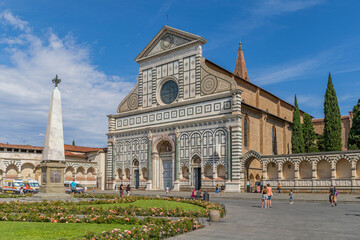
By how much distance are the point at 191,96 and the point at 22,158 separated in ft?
86.7

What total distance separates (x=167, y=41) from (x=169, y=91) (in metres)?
6.36

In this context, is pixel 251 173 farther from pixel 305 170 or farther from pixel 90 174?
pixel 90 174

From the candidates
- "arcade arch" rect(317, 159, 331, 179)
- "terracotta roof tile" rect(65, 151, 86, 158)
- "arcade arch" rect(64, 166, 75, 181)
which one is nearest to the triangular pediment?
"terracotta roof tile" rect(65, 151, 86, 158)

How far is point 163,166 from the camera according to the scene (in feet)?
151

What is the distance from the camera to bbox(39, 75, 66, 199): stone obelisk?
88.1ft

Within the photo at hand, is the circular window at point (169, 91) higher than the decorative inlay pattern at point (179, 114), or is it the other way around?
the circular window at point (169, 91)

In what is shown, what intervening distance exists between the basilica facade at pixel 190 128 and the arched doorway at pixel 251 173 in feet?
0.38

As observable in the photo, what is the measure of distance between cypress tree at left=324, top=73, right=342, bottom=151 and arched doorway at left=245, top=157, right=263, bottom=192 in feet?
26.8

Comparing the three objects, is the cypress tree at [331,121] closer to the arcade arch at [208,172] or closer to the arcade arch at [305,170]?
the arcade arch at [305,170]

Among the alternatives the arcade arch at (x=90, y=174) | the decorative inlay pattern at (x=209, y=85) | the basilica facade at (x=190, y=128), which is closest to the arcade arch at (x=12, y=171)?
the arcade arch at (x=90, y=174)

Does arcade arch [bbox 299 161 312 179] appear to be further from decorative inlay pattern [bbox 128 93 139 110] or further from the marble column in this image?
decorative inlay pattern [bbox 128 93 139 110]

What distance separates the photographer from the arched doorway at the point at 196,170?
42194 mm

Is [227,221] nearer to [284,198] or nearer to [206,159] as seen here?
[284,198]

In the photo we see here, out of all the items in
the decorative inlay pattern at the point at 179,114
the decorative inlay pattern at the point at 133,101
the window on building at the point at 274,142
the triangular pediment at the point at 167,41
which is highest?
the triangular pediment at the point at 167,41
